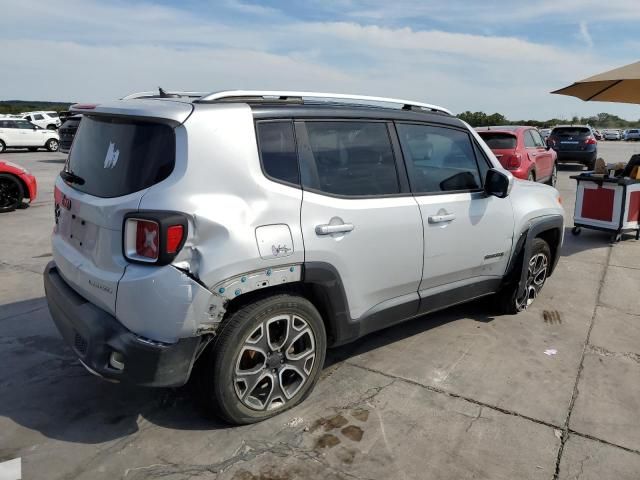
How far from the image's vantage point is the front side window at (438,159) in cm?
357

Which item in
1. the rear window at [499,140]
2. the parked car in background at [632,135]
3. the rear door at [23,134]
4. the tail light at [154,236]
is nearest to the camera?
the tail light at [154,236]

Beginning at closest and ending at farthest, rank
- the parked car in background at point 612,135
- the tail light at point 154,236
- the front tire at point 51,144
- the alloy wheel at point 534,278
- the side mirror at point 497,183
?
the tail light at point 154,236 < the side mirror at point 497,183 < the alloy wheel at point 534,278 < the front tire at point 51,144 < the parked car in background at point 612,135

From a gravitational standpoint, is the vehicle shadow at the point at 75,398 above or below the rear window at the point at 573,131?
below

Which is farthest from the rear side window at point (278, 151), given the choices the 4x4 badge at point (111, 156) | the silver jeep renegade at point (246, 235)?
the 4x4 badge at point (111, 156)

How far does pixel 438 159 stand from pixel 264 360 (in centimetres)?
195

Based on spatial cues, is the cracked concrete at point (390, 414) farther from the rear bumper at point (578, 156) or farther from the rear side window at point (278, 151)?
the rear bumper at point (578, 156)

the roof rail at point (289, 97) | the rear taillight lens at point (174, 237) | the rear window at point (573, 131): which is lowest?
the rear taillight lens at point (174, 237)

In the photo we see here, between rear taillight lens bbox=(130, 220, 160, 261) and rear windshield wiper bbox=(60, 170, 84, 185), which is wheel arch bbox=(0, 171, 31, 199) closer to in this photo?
rear windshield wiper bbox=(60, 170, 84, 185)

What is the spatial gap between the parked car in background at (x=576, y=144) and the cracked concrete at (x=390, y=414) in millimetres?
15095

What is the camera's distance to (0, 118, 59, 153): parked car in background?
2175cm

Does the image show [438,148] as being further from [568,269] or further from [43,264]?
[43,264]

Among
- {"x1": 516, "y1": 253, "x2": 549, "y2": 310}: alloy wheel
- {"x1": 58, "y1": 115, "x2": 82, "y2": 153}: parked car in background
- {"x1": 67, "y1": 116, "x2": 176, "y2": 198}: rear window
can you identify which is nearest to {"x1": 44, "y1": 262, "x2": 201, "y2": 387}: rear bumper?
{"x1": 67, "y1": 116, "x2": 176, "y2": 198}: rear window

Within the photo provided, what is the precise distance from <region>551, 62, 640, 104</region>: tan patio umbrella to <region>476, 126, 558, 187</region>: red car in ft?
8.20

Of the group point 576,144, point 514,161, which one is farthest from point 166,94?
point 576,144
